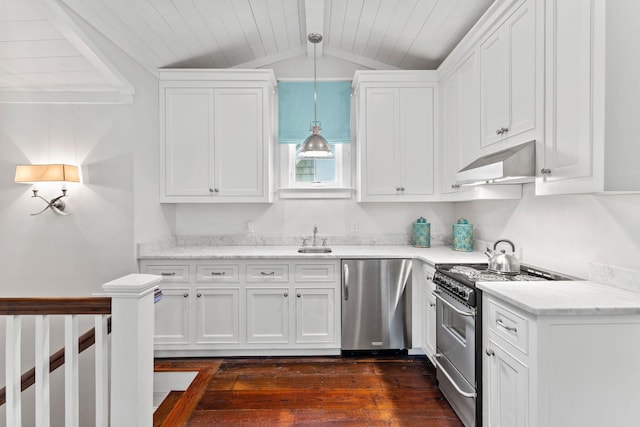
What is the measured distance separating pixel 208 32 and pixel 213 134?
887mm

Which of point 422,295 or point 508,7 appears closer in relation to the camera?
point 508,7

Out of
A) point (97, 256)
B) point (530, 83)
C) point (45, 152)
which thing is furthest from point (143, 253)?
point (530, 83)

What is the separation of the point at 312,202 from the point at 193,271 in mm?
1406

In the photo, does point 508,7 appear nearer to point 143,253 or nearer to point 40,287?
point 143,253

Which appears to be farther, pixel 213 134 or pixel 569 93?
pixel 213 134

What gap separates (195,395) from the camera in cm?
243

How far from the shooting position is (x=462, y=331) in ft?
6.61

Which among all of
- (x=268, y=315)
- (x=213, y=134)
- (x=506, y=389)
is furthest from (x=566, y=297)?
(x=213, y=134)

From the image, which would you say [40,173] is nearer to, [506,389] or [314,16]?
[314,16]

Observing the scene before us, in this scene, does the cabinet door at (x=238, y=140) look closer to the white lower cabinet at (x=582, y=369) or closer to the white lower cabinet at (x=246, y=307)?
the white lower cabinet at (x=246, y=307)

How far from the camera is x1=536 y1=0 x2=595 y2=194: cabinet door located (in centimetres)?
145

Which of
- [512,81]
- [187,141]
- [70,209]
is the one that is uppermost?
[512,81]

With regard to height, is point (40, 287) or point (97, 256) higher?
point (97, 256)

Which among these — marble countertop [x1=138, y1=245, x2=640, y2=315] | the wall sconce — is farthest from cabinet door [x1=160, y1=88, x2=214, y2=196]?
the wall sconce
